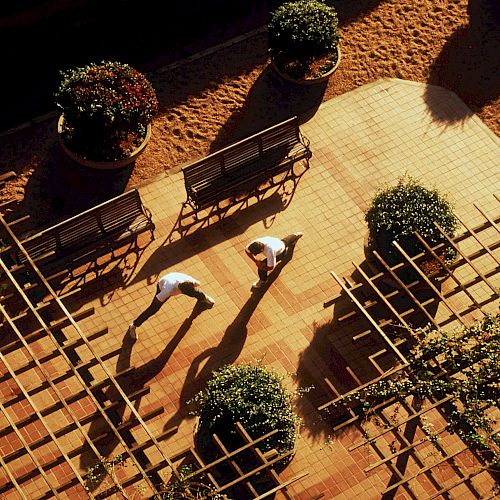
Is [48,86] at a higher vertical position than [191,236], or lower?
higher

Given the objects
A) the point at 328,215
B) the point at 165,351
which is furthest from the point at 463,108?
the point at 165,351

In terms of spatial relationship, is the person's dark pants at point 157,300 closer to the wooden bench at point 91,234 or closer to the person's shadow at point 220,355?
the person's shadow at point 220,355

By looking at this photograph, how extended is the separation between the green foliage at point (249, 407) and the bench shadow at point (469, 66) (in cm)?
857

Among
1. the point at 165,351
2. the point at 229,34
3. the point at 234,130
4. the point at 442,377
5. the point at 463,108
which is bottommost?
the point at 442,377

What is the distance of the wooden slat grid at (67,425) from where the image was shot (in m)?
12.6

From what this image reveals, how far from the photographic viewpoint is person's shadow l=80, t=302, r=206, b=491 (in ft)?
48.2

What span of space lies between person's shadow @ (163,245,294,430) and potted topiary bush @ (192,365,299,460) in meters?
1.45

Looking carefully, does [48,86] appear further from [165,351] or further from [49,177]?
[165,351]

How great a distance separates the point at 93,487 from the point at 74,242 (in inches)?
188

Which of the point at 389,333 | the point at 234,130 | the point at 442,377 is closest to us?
the point at 442,377

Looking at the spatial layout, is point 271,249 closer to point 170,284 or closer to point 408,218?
point 170,284

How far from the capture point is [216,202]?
17297mm

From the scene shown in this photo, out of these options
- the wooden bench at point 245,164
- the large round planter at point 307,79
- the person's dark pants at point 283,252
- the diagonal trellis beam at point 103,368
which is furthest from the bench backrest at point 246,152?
the diagonal trellis beam at point 103,368

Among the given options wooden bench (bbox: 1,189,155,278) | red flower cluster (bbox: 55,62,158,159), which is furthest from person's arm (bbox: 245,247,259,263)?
red flower cluster (bbox: 55,62,158,159)
